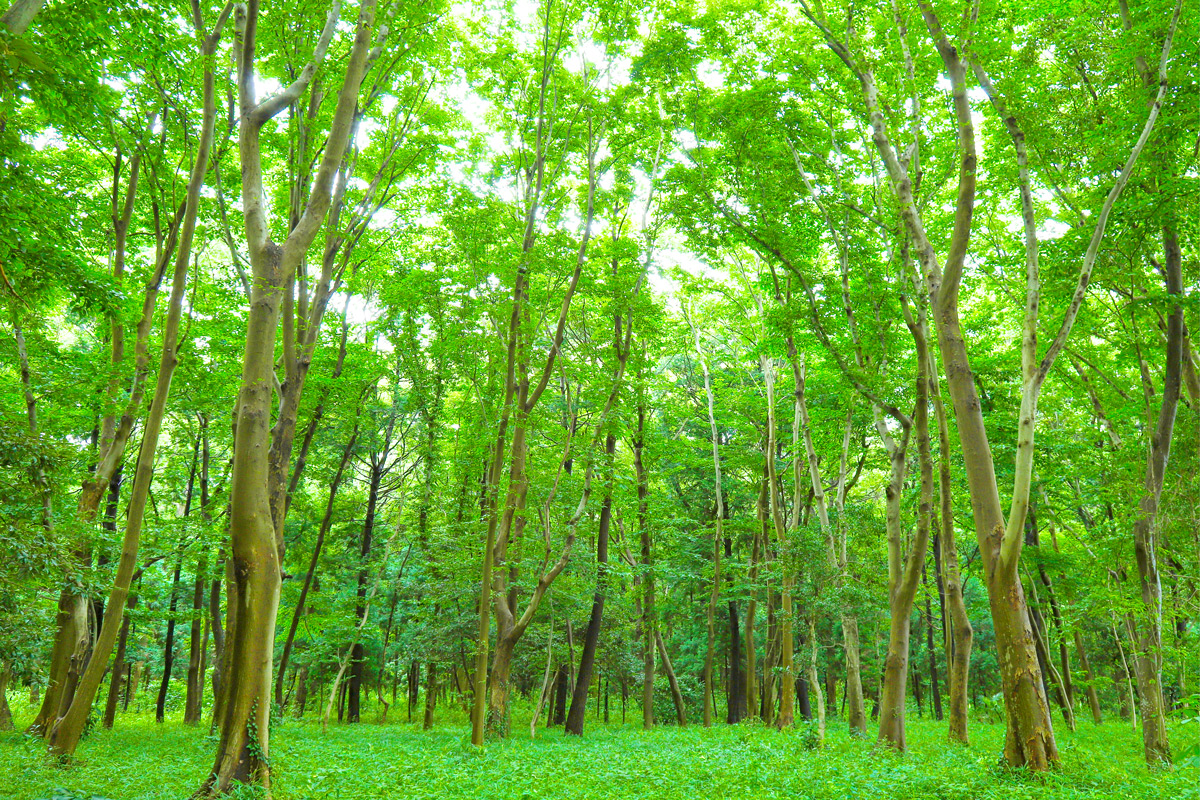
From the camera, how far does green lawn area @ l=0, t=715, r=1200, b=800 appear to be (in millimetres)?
6309

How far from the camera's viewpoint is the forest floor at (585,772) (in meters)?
6.29

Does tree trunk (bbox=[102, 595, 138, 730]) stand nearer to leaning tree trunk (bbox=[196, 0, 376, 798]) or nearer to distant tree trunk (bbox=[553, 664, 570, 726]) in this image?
distant tree trunk (bbox=[553, 664, 570, 726])

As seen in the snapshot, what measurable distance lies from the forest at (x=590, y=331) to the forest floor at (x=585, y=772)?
0.12 m

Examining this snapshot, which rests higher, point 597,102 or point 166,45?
point 597,102

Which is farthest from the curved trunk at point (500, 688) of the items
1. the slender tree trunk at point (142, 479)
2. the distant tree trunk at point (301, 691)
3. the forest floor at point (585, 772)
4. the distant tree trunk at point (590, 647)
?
the distant tree trunk at point (301, 691)

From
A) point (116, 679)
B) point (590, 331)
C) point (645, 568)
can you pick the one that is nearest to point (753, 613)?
point (645, 568)

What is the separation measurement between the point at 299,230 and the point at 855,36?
7.93 metres

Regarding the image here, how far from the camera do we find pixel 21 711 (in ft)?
70.1

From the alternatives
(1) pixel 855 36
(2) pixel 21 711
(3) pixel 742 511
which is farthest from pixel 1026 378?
(2) pixel 21 711

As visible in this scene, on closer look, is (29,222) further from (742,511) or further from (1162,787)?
(742,511)

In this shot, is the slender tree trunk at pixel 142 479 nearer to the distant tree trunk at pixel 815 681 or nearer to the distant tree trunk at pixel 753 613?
the distant tree trunk at pixel 815 681

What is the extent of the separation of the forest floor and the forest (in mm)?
117

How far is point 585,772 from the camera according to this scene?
350 inches

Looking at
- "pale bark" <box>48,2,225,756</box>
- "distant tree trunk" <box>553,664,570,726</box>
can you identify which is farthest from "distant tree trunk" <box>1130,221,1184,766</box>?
"distant tree trunk" <box>553,664,570,726</box>
